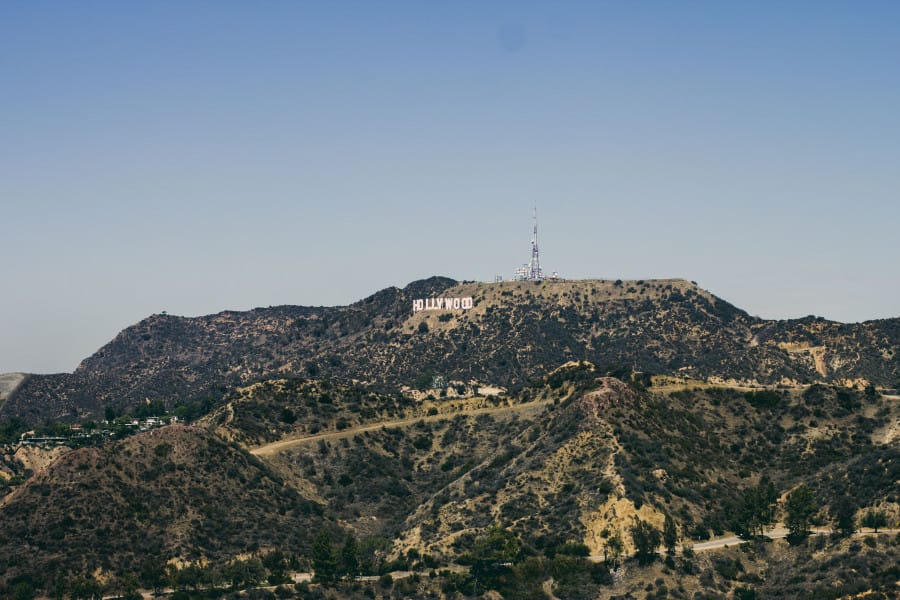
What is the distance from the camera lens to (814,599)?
13000 centimetres

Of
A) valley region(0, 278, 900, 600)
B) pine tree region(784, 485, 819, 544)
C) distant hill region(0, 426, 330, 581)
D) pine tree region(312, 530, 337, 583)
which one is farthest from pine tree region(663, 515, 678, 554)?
distant hill region(0, 426, 330, 581)

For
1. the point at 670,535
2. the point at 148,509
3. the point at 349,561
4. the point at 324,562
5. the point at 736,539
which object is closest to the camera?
the point at 670,535

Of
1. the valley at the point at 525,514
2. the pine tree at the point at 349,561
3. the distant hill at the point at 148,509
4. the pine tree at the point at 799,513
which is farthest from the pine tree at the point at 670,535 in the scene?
the distant hill at the point at 148,509

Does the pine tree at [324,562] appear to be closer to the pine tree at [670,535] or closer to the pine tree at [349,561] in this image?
the pine tree at [349,561]

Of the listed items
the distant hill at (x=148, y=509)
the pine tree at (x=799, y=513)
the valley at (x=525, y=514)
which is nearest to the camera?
the valley at (x=525, y=514)

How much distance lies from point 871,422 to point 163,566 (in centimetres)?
11327

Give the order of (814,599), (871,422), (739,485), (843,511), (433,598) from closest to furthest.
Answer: (814,599) < (433,598) < (843,511) < (739,485) < (871,422)

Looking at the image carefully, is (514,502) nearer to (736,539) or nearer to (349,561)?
(349,561)

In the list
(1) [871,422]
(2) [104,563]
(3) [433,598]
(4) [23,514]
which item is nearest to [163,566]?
(2) [104,563]

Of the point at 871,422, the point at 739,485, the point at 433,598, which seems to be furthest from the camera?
the point at 871,422

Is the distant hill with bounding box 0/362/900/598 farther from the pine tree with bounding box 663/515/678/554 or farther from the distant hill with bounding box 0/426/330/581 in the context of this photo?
the pine tree with bounding box 663/515/678/554

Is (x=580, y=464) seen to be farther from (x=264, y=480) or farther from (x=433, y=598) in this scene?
(x=264, y=480)

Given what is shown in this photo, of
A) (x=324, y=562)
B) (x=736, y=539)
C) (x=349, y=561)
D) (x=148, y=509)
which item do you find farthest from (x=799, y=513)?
(x=148, y=509)

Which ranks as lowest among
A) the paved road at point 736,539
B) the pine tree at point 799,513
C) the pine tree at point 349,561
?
the pine tree at point 349,561
